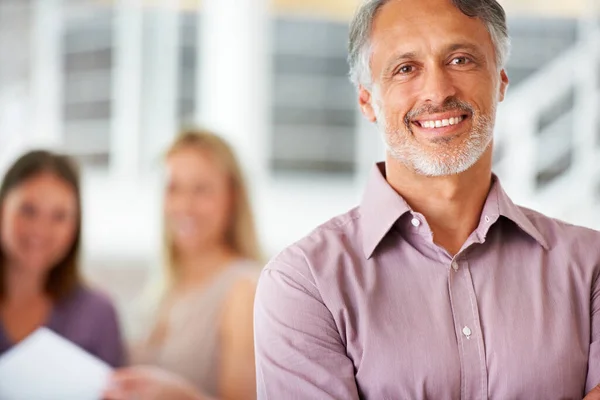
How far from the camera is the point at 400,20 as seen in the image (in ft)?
3.64

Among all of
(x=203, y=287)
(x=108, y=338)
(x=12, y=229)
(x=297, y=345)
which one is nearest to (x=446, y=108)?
(x=297, y=345)

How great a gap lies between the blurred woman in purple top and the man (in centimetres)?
107

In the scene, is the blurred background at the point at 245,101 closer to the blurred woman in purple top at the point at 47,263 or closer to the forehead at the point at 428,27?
the blurred woman in purple top at the point at 47,263

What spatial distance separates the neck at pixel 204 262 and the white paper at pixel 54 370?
37 centimetres

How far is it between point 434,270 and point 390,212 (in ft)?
0.33

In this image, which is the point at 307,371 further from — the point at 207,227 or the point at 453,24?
the point at 207,227

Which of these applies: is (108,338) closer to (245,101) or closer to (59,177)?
(59,177)

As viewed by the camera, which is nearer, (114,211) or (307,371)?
(307,371)

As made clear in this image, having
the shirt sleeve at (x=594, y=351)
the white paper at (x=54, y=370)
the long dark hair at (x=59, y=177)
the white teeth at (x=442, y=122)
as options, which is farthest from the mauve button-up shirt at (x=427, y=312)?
the long dark hair at (x=59, y=177)

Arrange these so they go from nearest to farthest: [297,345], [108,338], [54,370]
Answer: [297,345] → [54,370] → [108,338]

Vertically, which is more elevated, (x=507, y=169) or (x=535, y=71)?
(x=535, y=71)

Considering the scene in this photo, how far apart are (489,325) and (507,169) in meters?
2.29

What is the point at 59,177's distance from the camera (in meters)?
2.16

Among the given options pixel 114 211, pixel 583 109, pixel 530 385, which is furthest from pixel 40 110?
pixel 530 385
